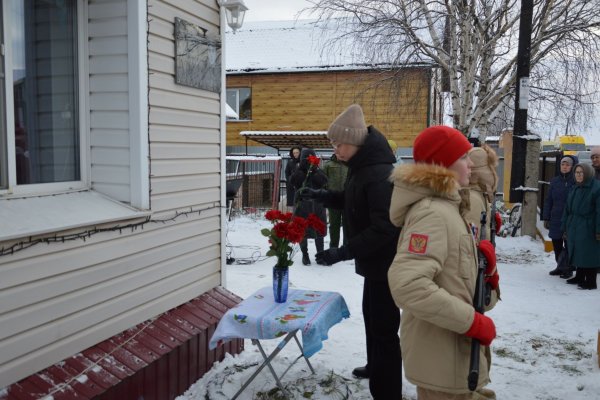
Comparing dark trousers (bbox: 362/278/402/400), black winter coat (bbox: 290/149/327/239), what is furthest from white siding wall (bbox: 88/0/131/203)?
black winter coat (bbox: 290/149/327/239)

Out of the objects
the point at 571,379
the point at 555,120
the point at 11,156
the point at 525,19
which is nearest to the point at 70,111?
the point at 11,156

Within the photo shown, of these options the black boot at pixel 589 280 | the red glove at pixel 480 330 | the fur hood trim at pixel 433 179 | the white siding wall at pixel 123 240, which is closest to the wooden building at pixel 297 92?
the black boot at pixel 589 280

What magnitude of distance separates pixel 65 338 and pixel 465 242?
2.18m

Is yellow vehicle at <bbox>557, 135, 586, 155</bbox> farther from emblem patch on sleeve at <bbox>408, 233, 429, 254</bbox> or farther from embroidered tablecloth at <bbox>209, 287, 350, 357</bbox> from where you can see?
emblem patch on sleeve at <bbox>408, 233, 429, 254</bbox>

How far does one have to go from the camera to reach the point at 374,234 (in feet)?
10.1

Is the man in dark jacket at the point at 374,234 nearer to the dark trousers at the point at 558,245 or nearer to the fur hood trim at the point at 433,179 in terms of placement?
the fur hood trim at the point at 433,179

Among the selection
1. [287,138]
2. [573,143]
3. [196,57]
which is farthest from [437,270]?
[573,143]

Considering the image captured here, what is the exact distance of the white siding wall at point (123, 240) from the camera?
106 inches

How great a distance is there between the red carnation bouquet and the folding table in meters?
0.29

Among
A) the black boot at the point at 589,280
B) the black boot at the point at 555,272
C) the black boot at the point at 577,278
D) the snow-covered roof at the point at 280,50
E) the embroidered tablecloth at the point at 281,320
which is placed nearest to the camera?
the embroidered tablecloth at the point at 281,320

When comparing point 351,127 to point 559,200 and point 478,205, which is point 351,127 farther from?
point 559,200

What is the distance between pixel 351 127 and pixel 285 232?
0.78 m

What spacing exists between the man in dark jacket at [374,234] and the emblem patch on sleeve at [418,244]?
102cm

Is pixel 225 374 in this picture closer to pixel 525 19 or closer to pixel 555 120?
pixel 525 19
